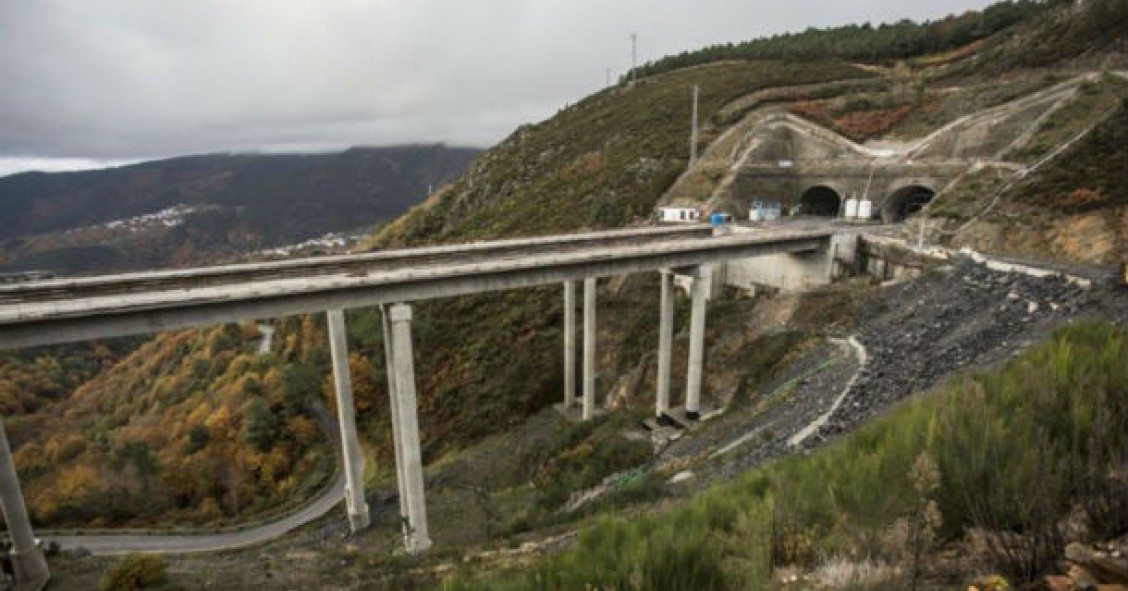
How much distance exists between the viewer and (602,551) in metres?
4.82

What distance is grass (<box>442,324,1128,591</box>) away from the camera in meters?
3.60

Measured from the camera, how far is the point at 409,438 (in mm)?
19266

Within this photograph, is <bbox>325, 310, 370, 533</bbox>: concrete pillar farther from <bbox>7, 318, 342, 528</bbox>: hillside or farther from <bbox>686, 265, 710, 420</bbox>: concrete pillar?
<bbox>686, 265, 710, 420</bbox>: concrete pillar

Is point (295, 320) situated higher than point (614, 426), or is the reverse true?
point (614, 426)

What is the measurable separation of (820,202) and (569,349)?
82.1 ft

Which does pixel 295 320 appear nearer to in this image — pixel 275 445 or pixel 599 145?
pixel 275 445

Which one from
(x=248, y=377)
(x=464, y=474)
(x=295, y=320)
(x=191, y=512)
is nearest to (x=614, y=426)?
(x=464, y=474)

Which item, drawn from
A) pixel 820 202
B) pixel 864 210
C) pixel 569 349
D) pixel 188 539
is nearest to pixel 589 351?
pixel 569 349

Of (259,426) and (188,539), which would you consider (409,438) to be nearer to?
(188,539)

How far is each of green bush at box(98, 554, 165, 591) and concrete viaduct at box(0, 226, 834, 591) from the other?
526 centimetres

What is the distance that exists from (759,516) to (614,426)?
70.0ft

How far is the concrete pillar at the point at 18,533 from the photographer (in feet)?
54.2

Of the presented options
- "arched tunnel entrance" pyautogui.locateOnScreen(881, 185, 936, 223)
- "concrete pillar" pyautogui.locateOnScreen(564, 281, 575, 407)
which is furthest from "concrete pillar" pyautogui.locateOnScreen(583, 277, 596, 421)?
"arched tunnel entrance" pyautogui.locateOnScreen(881, 185, 936, 223)

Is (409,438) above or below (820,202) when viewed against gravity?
below
